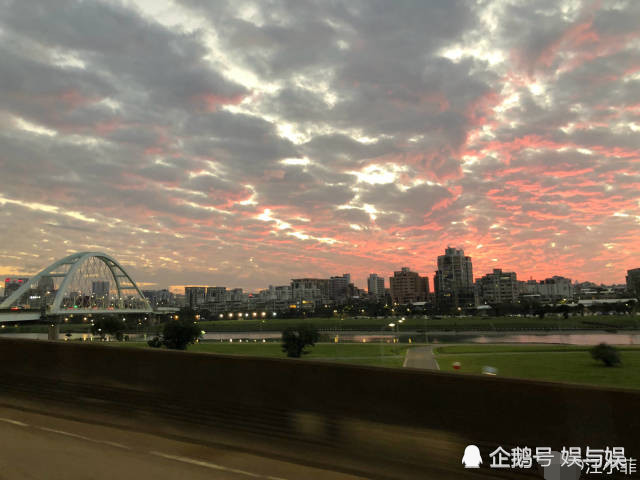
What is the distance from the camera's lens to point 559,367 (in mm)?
40438

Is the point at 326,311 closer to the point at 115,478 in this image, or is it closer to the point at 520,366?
the point at 520,366

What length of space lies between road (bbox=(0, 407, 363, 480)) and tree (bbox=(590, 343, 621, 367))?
1775 inches

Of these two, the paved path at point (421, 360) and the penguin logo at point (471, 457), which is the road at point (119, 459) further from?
the paved path at point (421, 360)

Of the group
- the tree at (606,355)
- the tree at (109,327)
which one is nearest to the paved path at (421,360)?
the tree at (606,355)

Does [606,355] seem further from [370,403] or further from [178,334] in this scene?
[178,334]

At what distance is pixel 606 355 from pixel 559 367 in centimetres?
501

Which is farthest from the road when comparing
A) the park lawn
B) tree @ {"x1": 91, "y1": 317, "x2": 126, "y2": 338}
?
tree @ {"x1": 91, "y1": 317, "x2": 126, "y2": 338}

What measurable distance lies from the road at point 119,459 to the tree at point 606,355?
148 ft

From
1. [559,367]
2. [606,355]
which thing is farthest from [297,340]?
[606,355]

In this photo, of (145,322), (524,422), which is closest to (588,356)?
(524,422)

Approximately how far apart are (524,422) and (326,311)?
191288 millimetres

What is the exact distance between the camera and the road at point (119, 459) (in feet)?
15.8

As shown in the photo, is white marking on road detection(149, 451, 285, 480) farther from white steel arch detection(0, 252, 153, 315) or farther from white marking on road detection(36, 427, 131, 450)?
white steel arch detection(0, 252, 153, 315)

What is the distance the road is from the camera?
482 cm
